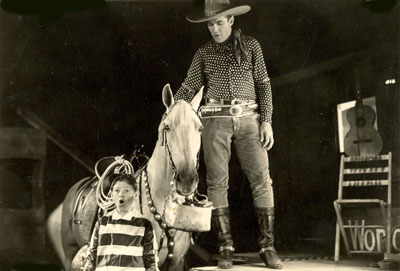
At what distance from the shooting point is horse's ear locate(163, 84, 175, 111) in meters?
3.68

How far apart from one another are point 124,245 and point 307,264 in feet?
6.86

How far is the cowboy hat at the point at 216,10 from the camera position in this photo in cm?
425

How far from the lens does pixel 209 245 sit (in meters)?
5.74

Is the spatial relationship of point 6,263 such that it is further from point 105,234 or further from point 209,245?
point 209,245

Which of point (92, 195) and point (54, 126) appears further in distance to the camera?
point (54, 126)

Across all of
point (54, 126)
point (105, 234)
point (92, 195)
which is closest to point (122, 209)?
point (105, 234)

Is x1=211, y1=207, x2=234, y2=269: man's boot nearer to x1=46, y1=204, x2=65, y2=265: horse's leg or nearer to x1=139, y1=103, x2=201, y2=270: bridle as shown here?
x1=139, y1=103, x2=201, y2=270: bridle

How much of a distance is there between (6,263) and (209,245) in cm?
215

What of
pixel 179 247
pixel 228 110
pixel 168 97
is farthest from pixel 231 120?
pixel 179 247

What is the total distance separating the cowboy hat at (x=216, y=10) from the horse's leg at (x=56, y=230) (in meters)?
2.04

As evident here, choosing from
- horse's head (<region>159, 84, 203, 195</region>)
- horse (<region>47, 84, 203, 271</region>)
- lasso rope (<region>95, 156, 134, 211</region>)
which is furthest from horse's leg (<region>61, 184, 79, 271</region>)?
horse's head (<region>159, 84, 203, 195</region>)

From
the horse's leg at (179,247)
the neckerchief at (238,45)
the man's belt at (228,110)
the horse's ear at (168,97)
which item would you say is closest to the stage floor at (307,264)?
the horse's leg at (179,247)

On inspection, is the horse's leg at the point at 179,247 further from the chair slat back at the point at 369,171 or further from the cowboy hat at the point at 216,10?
the chair slat back at the point at 369,171

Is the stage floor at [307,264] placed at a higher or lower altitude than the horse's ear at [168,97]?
lower
